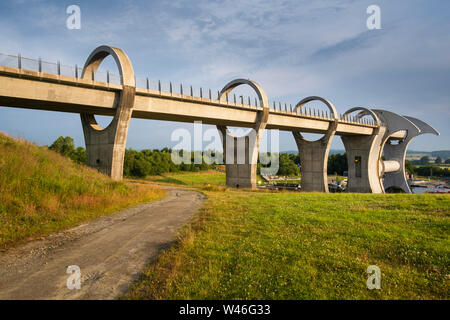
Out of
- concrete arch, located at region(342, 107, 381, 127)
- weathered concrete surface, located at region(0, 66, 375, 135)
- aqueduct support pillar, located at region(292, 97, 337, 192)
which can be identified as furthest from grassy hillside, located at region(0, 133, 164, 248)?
concrete arch, located at region(342, 107, 381, 127)

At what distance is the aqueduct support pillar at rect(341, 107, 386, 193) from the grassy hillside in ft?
164

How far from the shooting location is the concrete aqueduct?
704 inches

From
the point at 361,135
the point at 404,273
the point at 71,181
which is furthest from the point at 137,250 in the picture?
the point at 361,135

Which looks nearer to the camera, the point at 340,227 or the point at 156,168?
the point at 340,227

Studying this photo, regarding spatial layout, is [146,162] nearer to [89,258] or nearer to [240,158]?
[240,158]

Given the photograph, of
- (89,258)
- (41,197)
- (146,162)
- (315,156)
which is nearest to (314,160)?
(315,156)

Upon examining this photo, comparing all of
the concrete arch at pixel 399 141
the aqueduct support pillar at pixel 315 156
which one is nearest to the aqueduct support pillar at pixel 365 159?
the concrete arch at pixel 399 141

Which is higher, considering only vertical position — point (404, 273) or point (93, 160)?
point (93, 160)

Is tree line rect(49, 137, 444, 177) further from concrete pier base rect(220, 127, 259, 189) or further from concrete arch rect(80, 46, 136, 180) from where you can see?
concrete pier base rect(220, 127, 259, 189)

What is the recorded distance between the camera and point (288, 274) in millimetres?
4746

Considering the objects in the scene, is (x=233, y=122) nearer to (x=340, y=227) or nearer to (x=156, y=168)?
(x=340, y=227)

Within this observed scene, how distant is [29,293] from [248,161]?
96.9ft

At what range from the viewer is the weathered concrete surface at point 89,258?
435cm

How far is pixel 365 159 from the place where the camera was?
51625 millimetres
